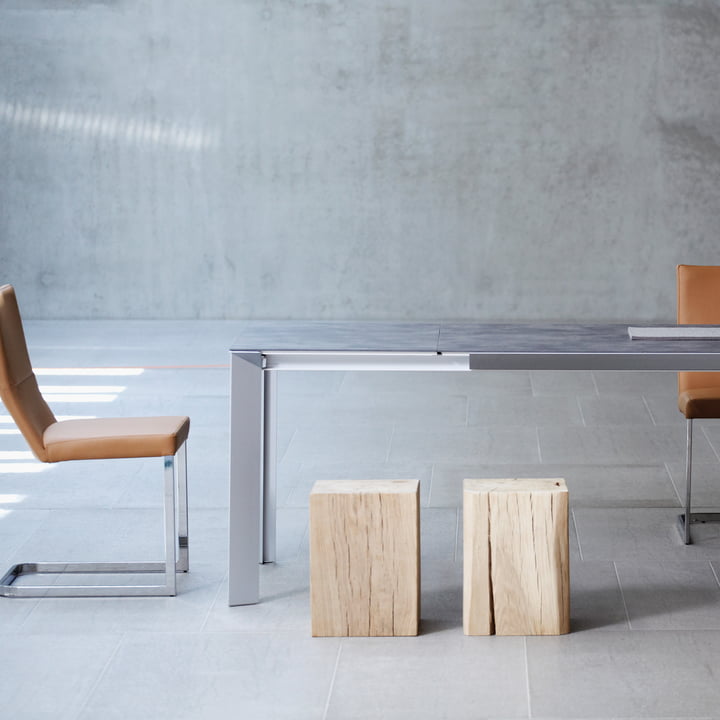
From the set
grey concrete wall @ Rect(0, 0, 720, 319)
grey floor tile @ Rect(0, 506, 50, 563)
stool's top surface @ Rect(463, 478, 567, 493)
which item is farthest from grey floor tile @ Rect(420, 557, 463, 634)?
grey concrete wall @ Rect(0, 0, 720, 319)

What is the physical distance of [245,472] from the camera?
337 cm

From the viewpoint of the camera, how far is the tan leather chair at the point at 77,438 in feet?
11.4

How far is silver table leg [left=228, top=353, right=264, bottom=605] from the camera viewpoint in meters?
3.35

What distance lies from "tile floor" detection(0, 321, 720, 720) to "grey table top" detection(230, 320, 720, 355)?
0.76 m

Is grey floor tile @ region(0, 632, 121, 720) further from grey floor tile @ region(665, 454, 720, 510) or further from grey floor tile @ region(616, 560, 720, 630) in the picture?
grey floor tile @ region(665, 454, 720, 510)

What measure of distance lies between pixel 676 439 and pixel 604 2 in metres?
4.05

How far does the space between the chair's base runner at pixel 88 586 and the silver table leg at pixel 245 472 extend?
24cm

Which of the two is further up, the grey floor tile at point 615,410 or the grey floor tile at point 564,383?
the grey floor tile at point 564,383

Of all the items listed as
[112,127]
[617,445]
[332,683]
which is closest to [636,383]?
[617,445]

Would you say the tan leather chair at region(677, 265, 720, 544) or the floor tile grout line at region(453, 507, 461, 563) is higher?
the tan leather chair at region(677, 265, 720, 544)

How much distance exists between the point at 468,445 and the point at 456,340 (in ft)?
5.68

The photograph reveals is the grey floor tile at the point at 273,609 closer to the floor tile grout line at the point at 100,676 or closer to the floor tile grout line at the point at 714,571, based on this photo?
the floor tile grout line at the point at 100,676

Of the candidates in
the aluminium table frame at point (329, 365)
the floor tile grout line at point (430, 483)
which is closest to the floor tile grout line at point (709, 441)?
A: the floor tile grout line at point (430, 483)

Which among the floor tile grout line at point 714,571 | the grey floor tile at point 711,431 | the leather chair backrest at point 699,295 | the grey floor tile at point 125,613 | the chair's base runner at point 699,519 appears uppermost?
the leather chair backrest at point 699,295
